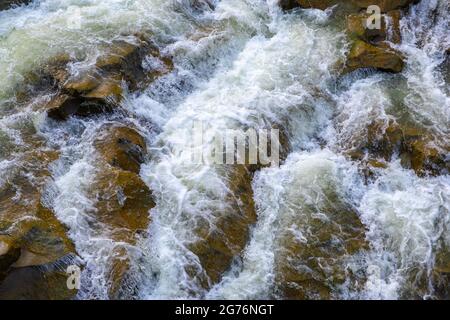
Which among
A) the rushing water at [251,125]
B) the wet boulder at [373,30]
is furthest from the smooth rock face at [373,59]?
the wet boulder at [373,30]

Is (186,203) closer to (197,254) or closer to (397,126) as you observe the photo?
(197,254)

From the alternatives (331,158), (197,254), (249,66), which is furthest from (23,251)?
(249,66)

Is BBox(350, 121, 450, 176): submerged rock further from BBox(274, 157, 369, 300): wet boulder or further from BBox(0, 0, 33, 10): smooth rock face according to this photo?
BBox(0, 0, 33, 10): smooth rock face

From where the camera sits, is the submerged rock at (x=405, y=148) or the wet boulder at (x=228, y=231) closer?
the wet boulder at (x=228, y=231)

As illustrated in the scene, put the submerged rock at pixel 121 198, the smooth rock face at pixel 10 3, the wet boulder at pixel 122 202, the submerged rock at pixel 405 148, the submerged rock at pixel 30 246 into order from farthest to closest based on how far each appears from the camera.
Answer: the smooth rock face at pixel 10 3, the submerged rock at pixel 405 148, the wet boulder at pixel 122 202, the submerged rock at pixel 121 198, the submerged rock at pixel 30 246

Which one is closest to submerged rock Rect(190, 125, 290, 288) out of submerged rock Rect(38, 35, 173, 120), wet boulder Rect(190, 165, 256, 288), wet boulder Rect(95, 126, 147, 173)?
wet boulder Rect(190, 165, 256, 288)

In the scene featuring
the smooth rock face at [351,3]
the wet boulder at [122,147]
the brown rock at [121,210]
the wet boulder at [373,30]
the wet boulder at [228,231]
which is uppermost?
the smooth rock face at [351,3]

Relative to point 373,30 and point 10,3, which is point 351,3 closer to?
point 373,30

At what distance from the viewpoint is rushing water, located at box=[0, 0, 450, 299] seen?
7480 millimetres

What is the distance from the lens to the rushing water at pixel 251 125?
24.5 feet

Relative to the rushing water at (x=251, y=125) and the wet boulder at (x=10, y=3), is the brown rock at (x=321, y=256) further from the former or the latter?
the wet boulder at (x=10, y=3)

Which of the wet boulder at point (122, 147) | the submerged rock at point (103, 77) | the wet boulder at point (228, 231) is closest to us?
the wet boulder at point (228, 231)

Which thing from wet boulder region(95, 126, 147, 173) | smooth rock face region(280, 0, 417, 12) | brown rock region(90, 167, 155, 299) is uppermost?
smooth rock face region(280, 0, 417, 12)
